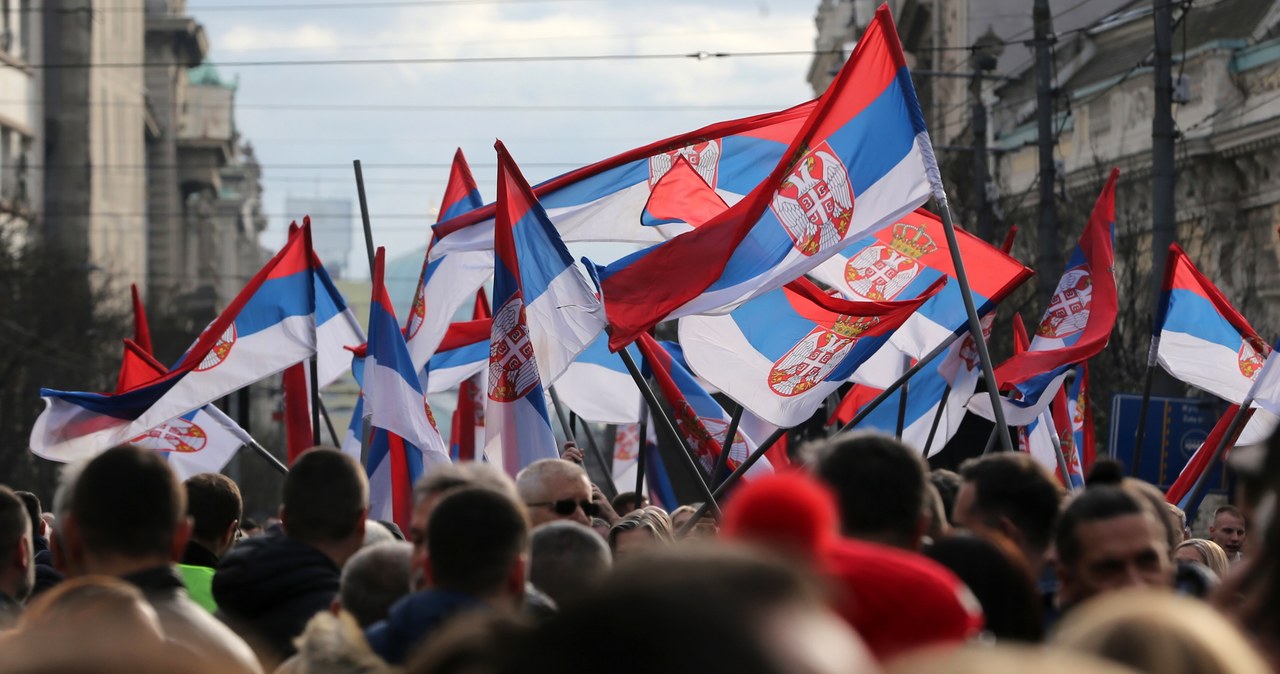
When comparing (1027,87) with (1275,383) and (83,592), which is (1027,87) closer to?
(1275,383)

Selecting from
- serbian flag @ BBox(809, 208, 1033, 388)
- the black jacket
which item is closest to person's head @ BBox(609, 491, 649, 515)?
serbian flag @ BBox(809, 208, 1033, 388)

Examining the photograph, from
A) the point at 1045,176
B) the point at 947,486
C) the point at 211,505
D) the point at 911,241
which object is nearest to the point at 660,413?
the point at 211,505

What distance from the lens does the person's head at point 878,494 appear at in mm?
4453

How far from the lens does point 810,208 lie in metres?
10.2

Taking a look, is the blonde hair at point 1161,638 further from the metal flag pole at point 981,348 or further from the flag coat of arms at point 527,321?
the flag coat of arms at point 527,321

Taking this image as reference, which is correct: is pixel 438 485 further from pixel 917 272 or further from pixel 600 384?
pixel 600 384

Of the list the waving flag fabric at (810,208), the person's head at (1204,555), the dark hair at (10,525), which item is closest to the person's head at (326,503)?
the dark hair at (10,525)

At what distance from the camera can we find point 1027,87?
4966 cm

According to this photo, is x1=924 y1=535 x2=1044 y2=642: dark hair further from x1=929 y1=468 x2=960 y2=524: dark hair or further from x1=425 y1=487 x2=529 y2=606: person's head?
x1=929 y1=468 x2=960 y2=524: dark hair

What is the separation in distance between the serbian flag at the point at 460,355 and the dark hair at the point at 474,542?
10304 millimetres

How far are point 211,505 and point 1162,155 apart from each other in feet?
40.0

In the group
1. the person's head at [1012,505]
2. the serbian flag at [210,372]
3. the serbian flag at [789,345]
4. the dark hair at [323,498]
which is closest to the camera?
the person's head at [1012,505]

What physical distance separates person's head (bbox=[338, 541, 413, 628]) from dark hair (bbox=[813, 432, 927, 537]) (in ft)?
3.94

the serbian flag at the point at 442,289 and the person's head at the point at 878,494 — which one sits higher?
the serbian flag at the point at 442,289
